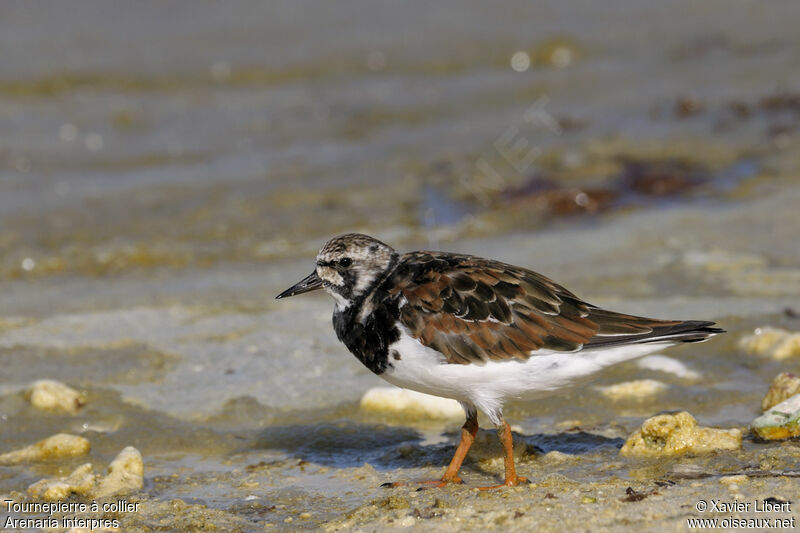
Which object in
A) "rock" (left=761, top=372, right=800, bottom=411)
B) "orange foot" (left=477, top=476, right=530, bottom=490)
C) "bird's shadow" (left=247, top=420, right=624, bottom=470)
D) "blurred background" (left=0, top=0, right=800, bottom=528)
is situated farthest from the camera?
"blurred background" (left=0, top=0, right=800, bottom=528)

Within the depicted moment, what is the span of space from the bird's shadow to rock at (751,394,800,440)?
0.52 metres

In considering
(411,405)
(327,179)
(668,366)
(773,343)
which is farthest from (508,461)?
(327,179)

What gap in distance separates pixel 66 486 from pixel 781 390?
8.72 ft

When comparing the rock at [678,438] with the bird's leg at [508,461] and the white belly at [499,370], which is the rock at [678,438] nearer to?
the white belly at [499,370]

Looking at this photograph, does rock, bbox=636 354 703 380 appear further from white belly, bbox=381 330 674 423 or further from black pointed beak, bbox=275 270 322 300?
black pointed beak, bbox=275 270 322 300

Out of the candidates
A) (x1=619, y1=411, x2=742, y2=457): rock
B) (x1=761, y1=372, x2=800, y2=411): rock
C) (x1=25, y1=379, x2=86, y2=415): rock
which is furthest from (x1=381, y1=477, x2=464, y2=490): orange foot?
(x1=25, y1=379, x2=86, y2=415): rock

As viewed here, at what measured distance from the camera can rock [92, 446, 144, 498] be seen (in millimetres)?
3627

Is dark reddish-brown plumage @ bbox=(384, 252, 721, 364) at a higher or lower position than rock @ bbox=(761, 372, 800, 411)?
higher

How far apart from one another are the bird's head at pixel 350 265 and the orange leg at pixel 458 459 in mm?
649

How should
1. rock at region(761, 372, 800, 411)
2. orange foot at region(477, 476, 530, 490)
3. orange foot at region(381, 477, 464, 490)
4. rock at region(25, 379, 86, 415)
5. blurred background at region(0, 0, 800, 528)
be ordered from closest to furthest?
orange foot at region(477, 476, 530, 490)
orange foot at region(381, 477, 464, 490)
rock at region(761, 372, 800, 411)
rock at region(25, 379, 86, 415)
blurred background at region(0, 0, 800, 528)

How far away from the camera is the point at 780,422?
364 cm

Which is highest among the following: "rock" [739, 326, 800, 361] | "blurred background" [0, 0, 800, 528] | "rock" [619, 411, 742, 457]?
"blurred background" [0, 0, 800, 528]

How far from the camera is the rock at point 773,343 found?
4562 mm

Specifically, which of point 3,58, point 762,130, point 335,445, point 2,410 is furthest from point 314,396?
point 3,58
